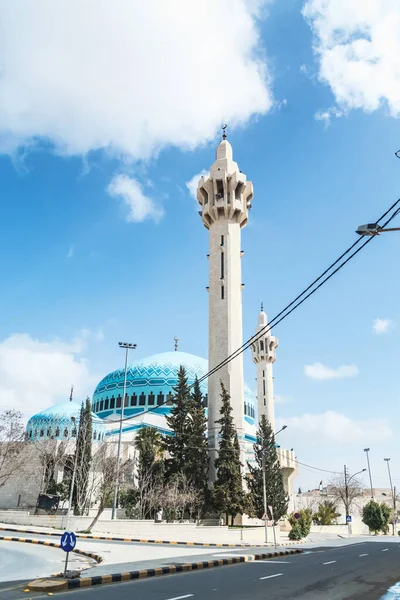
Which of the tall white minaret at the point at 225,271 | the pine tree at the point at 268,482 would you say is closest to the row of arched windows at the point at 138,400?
the pine tree at the point at 268,482

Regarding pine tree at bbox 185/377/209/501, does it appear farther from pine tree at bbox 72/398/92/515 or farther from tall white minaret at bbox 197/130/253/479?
pine tree at bbox 72/398/92/515

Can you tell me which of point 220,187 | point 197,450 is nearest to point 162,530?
point 197,450

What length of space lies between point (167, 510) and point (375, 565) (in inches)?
681

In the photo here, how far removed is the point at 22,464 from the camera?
3831 cm

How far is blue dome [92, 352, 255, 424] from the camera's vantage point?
54.2 meters

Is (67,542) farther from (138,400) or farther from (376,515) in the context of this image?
(376,515)

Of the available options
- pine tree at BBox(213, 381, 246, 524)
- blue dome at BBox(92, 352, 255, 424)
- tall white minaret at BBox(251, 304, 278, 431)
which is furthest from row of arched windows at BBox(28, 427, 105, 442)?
tall white minaret at BBox(251, 304, 278, 431)

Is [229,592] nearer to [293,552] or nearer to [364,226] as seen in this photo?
[364,226]

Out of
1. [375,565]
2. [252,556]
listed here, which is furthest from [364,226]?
[252,556]

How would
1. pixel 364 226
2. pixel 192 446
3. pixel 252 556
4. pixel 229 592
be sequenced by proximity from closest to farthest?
pixel 364 226
pixel 229 592
pixel 252 556
pixel 192 446

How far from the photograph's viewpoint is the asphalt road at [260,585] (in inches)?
367

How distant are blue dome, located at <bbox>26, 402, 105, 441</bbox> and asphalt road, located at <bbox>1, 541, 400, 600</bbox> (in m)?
32.1

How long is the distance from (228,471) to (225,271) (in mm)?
15639

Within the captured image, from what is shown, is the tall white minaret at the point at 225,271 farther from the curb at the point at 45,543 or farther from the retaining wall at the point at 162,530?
the curb at the point at 45,543
